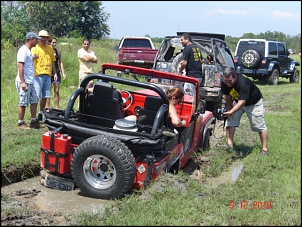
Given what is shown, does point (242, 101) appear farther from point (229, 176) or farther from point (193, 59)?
point (193, 59)

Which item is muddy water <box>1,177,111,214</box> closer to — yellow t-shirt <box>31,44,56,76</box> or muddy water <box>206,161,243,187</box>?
muddy water <box>206,161,243,187</box>

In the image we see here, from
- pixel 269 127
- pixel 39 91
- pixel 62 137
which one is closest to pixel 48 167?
pixel 62 137

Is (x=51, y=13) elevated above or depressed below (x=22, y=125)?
above

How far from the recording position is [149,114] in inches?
225

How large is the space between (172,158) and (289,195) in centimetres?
150

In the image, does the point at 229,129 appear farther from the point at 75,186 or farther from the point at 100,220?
the point at 100,220

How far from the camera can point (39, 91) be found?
27.3 ft

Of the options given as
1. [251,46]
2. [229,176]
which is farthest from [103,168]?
[251,46]

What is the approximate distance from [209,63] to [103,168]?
6.56 m

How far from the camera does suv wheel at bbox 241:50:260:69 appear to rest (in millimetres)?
19087

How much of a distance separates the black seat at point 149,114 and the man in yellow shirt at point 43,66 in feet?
10.6

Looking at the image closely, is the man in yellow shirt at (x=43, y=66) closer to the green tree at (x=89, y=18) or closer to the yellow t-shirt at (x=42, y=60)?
the yellow t-shirt at (x=42, y=60)

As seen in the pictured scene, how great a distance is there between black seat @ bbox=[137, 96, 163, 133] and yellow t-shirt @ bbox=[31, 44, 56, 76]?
3378 mm
